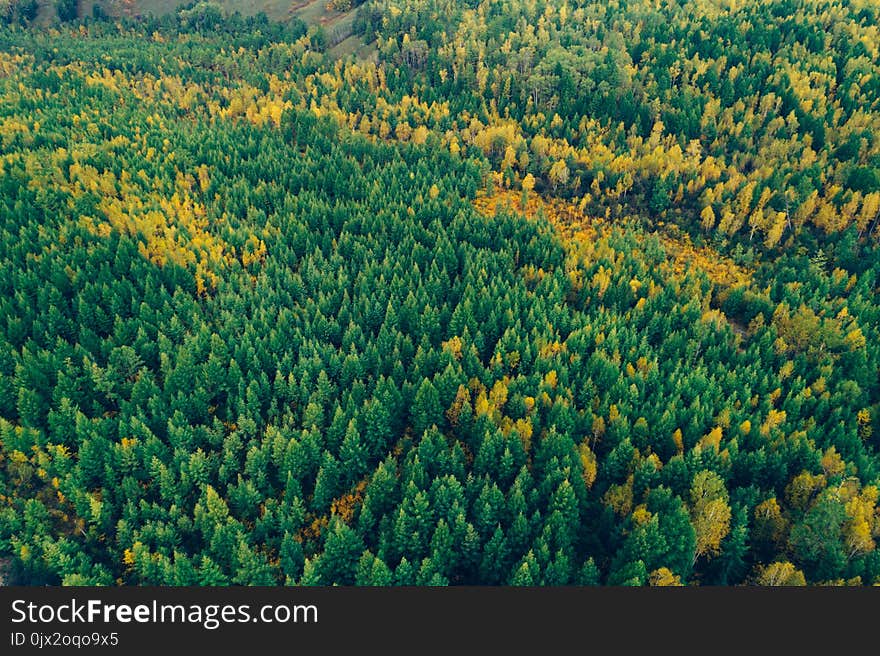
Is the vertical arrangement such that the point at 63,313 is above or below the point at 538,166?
below

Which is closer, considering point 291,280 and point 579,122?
point 291,280

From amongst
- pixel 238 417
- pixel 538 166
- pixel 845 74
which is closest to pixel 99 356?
pixel 238 417

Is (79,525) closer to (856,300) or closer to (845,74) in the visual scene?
(856,300)

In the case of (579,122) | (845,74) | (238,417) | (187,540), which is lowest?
(187,540)

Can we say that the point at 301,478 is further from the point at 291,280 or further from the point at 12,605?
the point at 291,280

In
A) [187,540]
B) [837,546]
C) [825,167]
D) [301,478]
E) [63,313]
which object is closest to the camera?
[837,546]

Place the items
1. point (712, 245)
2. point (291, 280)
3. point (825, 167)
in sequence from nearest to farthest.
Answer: point (291, 280), point (712, 245), point (825, 167)
